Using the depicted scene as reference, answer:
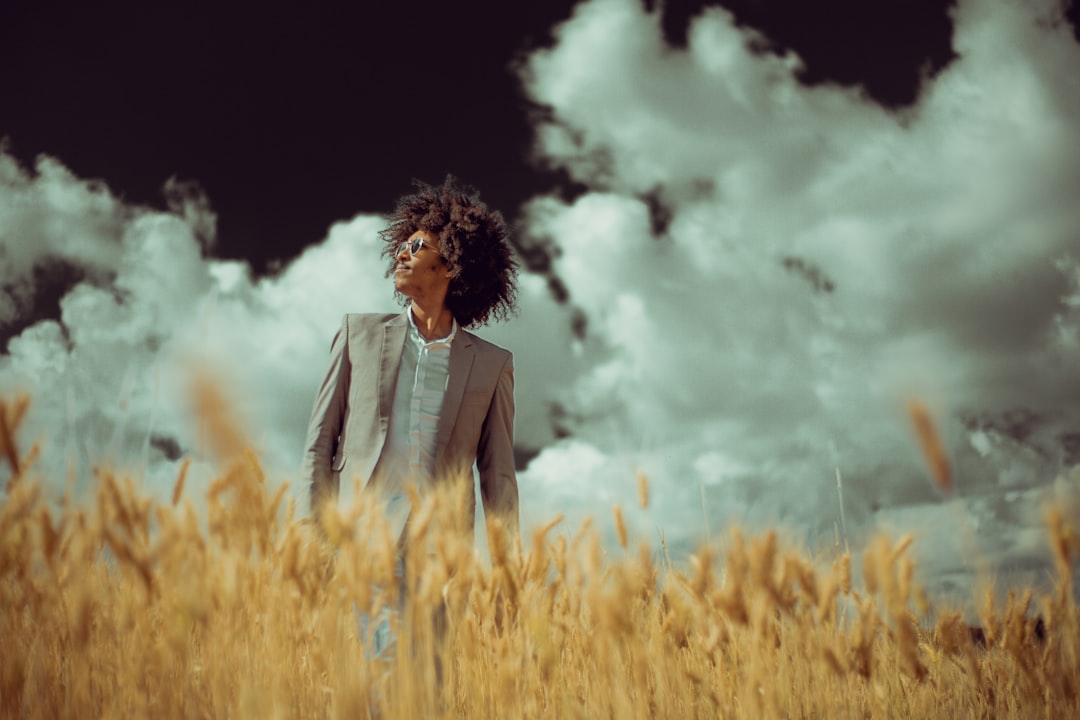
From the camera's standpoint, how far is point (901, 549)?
6.04 feet

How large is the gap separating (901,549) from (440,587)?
41.3 inches

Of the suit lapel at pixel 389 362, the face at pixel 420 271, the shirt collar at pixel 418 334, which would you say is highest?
the face at pixel 420 271

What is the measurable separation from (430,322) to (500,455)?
1.74ft

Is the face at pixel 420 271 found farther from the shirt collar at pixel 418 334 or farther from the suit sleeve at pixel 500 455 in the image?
the suit sleeve at pixel 500 455

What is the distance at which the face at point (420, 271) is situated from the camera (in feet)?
9.28

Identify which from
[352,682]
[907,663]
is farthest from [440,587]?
[907,663]

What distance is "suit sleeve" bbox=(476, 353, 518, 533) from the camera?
9.16ft

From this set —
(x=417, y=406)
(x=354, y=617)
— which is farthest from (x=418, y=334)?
(x=354, y=617)

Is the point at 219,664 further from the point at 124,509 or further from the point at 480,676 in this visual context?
the point at 480,676

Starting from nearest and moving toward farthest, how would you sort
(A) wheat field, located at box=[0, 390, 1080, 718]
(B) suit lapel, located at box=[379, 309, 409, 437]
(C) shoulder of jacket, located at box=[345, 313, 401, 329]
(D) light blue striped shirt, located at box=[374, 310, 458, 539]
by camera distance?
(A) wheat field, located at box=[0, 390, 1080, 718] < (D) light blue striped shirt, located at box=[374, 310, 458, 539] < (B) suit lapel, located at box=[379, 309, 409, 437] < (C) shoulder of jacket, located at box=[345, 313, 401, 329]

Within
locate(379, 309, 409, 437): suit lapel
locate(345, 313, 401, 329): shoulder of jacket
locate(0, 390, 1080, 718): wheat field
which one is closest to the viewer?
locate(0, 390, 1080, 718): wheat field

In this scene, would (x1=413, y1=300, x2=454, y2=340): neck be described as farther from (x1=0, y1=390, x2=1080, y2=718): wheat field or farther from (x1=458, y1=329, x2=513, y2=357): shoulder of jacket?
(x1=0, y1=390, x2=1080, y2=718): wheat field

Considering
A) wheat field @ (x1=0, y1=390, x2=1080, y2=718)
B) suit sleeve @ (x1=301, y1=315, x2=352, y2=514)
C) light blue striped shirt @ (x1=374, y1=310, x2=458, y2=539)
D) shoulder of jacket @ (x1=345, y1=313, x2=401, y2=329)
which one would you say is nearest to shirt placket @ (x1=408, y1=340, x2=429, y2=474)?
light blue striped shirt @ (x1=374, y1=310, x2=458, y2=539)

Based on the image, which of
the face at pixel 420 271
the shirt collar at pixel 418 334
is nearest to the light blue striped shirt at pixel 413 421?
the shirt collar at pixel 418 334
